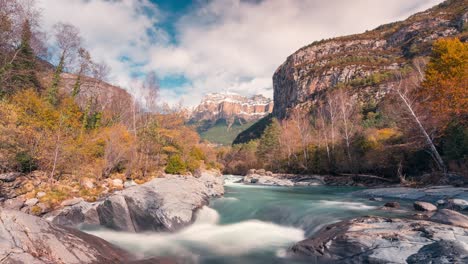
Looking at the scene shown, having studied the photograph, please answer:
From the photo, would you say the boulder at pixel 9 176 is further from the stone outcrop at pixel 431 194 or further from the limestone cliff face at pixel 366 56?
the limestone cliff face at pixel 366 56

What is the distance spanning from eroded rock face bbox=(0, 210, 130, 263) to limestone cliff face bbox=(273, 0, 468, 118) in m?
87.7

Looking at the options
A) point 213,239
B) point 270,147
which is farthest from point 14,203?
point 270,147

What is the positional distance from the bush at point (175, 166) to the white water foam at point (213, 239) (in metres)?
16.2

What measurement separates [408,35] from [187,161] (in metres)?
127

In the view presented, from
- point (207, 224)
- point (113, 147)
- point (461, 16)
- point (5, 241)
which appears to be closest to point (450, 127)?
point (207, 224)

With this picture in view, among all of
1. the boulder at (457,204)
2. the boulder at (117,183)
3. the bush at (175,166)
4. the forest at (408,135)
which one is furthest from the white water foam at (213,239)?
the forest at (408,135)

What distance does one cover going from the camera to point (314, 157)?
137 ft

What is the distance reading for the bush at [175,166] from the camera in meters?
28.5

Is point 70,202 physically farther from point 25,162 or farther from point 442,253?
point 442,253

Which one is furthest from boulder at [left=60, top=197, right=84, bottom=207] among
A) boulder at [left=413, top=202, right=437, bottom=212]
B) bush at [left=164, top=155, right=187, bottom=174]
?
boulder at [left=413, top=202, right=437, bottom=212]

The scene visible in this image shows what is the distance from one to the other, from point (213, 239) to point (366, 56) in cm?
12440

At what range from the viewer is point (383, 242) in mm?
6980

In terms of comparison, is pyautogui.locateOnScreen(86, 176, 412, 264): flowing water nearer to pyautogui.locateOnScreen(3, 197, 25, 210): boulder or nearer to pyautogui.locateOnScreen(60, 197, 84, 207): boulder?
pyautogui.locateOnScreen(60, 197, 84, 207): boulder

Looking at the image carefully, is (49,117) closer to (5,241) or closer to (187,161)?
(187,161)
